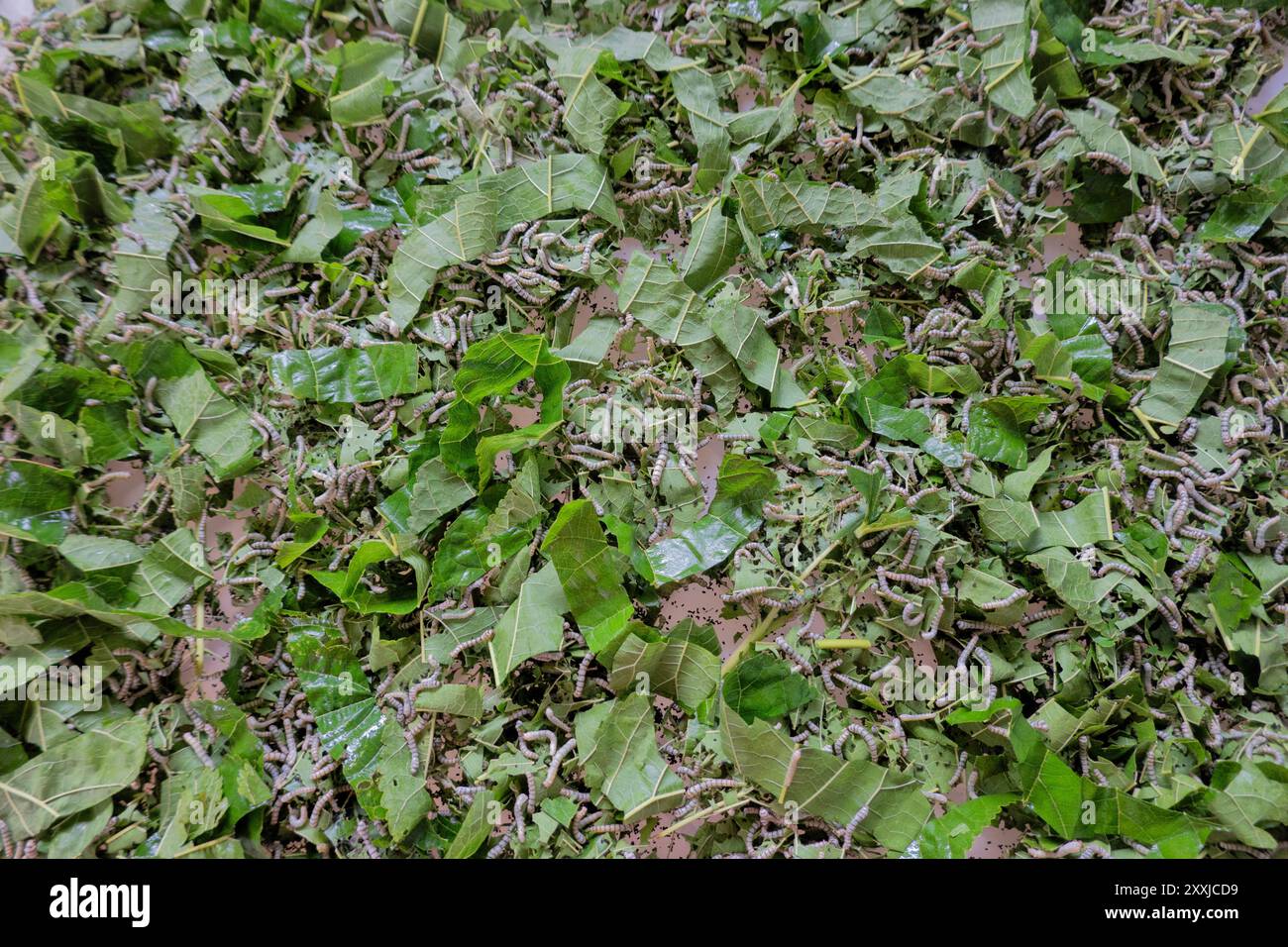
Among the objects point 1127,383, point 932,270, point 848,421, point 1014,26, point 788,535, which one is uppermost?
point 1014,26

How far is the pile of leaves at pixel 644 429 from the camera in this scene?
1.11m

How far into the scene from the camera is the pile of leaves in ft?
3.65

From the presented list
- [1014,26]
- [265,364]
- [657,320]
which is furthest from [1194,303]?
[265,364]

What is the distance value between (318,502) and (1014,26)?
1464 millimetres

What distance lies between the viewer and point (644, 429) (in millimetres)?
1223

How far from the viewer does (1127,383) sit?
126cm

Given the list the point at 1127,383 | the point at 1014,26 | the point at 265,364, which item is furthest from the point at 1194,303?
the point at 265,364

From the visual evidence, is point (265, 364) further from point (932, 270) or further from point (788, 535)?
point (932, 270)

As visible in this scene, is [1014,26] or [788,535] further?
[1014,26]

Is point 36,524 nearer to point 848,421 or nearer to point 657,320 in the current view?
point 657,320

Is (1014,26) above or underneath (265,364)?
above
